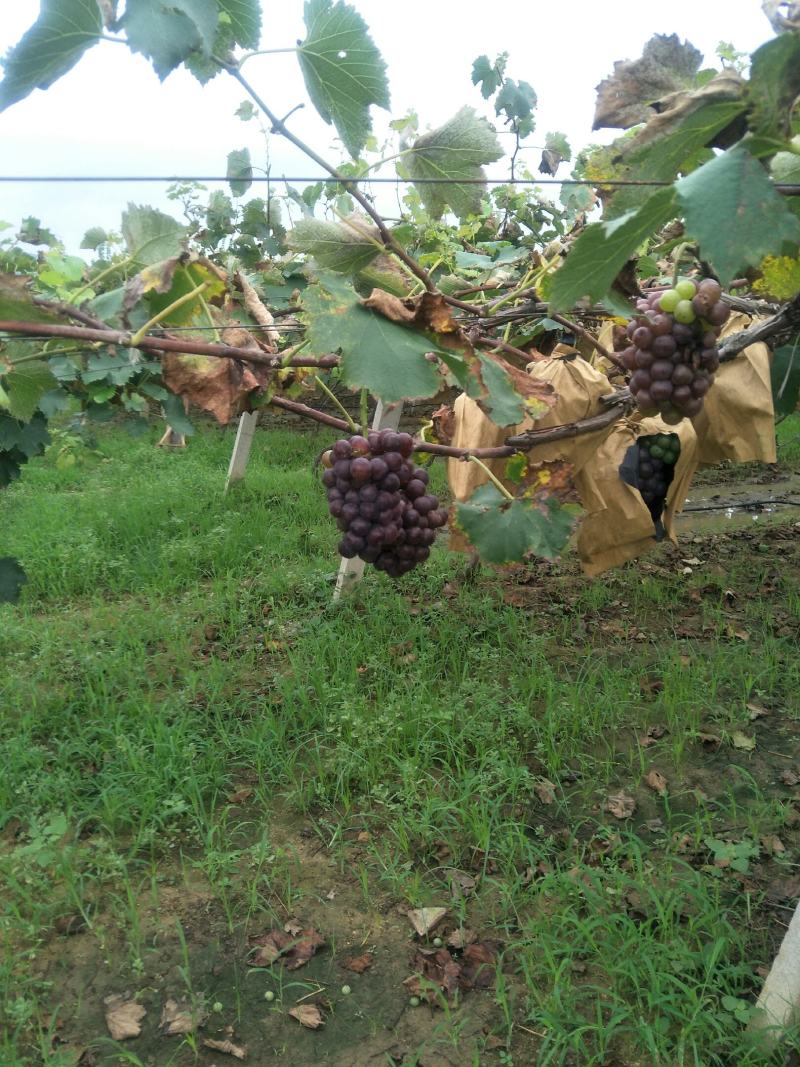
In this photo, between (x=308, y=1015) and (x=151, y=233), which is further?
(x=308, y=1015)

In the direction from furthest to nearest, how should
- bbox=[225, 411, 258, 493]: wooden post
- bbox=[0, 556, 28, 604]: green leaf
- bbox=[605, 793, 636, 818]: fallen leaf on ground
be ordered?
bbox=[225, 411, 258, 493]: wooden post → bbox=[605, 793, 636, 818]: fallen leaf on ground → bbox=[0, 556, 28, 604]: green leaf

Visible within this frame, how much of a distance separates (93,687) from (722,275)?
2807 mm

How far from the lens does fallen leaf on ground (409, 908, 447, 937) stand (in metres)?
2.06

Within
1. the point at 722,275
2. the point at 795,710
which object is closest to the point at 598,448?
the point at 795,710

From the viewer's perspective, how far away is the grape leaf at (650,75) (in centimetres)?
125

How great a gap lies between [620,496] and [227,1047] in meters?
1.51

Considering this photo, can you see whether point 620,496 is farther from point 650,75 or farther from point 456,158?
point 650,75

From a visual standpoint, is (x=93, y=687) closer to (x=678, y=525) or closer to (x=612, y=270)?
(x=612, y=270)

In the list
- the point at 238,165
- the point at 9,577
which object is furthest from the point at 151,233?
the point at 238,165

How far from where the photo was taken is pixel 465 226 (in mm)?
Answer: 3652

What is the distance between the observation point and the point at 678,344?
4.70 feet

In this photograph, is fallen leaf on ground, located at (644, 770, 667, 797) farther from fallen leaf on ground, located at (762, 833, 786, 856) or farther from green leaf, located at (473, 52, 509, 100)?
green leaf, located at (473, 52, 509, 100)

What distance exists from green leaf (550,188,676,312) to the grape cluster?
564 millimetres

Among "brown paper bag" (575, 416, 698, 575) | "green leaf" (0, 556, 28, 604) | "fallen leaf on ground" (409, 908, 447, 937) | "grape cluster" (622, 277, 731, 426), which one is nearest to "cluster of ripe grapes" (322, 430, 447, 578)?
"grape cluster" (622, 277, 731, 426)
